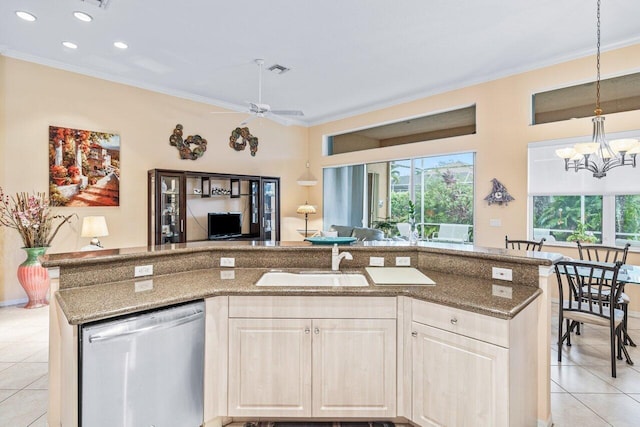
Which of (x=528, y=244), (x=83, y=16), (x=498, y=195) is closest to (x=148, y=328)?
(x=83, y=16)

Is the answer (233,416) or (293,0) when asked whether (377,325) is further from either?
(293,0)

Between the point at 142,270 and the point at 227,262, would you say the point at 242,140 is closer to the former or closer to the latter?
the point at 227,262

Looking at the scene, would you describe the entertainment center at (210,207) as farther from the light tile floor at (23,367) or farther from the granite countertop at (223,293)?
the granite countertop at (223,293)

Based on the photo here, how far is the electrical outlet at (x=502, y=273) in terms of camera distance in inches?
81.7

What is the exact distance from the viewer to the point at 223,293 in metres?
1.89

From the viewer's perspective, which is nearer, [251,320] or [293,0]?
[251,320]

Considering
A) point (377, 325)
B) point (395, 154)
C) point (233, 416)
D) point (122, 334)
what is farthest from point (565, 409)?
point (395, 154)

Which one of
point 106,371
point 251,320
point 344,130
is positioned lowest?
point 106,371

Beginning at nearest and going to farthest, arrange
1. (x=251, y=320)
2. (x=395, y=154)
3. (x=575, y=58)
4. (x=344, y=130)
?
(x=251, y=320) → (x=575, y=58) → (x=395, y=154) → (x=344, y=130)

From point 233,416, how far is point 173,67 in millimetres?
4646

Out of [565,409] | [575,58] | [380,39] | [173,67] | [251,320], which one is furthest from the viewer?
[173,67]

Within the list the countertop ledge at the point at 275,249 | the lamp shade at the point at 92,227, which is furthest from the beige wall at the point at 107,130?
the countertop ledge at the point at 275,249

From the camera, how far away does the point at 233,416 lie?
1.93m

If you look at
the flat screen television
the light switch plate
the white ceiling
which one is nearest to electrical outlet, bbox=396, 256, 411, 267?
the light switch plate
